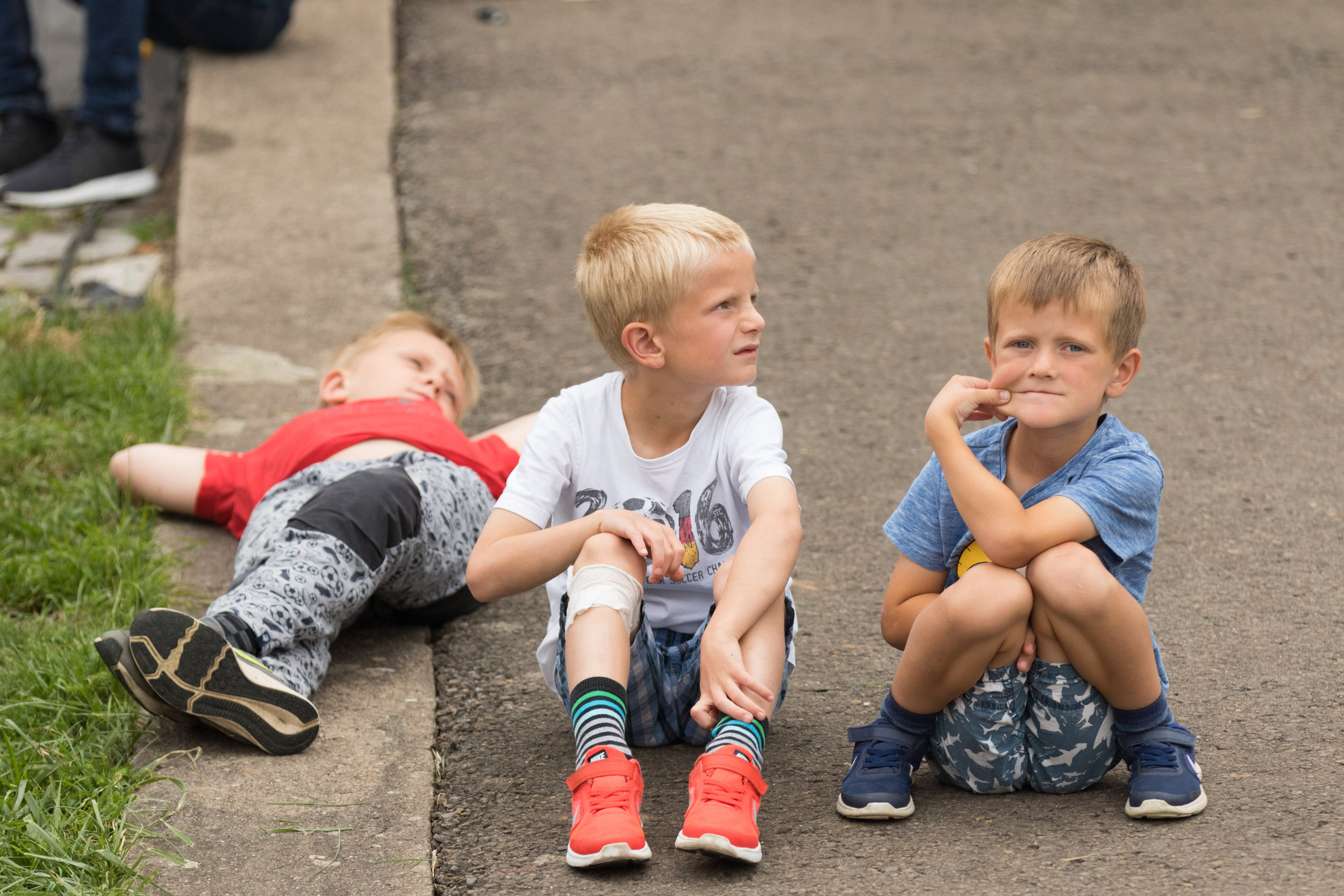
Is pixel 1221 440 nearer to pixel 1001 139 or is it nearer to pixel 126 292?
pixel 1001 139

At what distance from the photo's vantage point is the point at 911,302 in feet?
15.0

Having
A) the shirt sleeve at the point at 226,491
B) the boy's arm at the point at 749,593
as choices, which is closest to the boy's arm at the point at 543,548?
the boy's arm at the point at 749,593

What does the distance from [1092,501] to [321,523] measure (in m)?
1.54

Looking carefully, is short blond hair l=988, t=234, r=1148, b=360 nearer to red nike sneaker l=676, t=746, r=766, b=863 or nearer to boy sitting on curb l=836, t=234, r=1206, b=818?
boy sitting on curb l=836, t=234, r=1206, b=818

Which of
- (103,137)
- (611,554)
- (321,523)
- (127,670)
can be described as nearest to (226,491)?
(321,523)

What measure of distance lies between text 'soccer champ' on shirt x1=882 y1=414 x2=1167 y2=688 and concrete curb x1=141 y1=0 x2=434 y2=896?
971 mm

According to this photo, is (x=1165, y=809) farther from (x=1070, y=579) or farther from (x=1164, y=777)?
(x=1070, y=579)

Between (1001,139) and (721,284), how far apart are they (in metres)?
3.77


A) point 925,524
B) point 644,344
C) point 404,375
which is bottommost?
point 404,375

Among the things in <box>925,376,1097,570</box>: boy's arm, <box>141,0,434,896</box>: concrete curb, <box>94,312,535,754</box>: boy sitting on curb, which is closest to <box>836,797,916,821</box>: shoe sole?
<box>925,376,1097,570</box>: boy's arm

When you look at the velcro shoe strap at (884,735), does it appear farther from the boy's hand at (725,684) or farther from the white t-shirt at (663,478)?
the white t-shirt at (663,478)

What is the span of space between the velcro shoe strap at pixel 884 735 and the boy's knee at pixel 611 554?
444mm

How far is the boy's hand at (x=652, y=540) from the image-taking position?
226 cm

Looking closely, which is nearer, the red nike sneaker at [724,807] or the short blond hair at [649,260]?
the red nike sneaker at [724,807]
